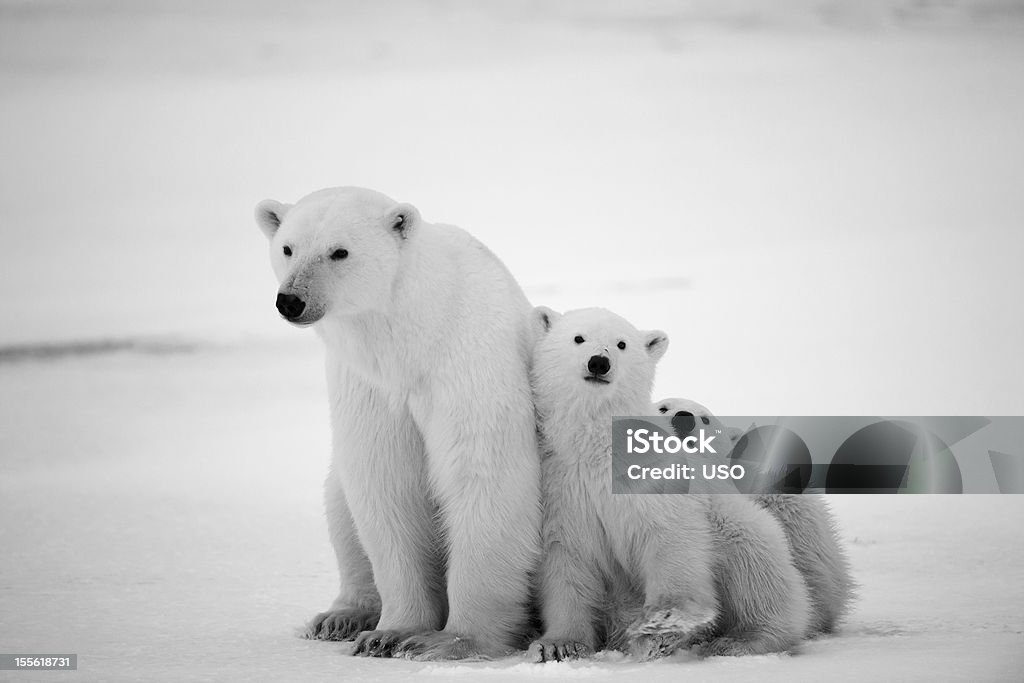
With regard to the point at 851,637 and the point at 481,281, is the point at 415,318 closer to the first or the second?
the point at 481,281

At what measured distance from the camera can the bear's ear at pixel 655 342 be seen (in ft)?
18.9

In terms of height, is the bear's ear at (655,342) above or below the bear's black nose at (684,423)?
above

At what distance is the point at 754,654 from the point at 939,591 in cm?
166

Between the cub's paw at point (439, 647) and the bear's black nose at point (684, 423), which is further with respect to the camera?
the bear's black nose at point (684, 423)

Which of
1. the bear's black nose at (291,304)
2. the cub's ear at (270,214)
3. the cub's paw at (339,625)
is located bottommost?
the cub's paw at (339,625)

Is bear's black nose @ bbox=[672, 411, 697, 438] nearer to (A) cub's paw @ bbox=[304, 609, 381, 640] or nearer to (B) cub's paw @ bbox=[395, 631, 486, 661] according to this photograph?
(B) cub's paw @ bbox=[395, 631, 486, 661]

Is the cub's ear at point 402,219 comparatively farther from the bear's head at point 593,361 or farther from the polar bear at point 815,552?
the polar bear at point 815,552

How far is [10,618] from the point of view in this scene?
20.1 feet

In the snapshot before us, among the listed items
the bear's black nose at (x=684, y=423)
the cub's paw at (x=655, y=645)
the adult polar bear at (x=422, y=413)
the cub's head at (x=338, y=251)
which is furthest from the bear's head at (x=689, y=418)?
the cub's head at (x=338, y=251)

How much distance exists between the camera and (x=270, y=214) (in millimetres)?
5625

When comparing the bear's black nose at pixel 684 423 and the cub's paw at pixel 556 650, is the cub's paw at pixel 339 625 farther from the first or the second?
the bear's black nose at pixel 684 423

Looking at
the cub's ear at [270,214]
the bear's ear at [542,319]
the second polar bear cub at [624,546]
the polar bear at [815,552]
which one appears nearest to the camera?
the second polar bear cub at [624,546]

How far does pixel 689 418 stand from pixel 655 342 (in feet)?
1.45

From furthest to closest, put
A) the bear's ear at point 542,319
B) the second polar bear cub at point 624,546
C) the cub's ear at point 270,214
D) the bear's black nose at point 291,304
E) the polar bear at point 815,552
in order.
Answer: the polar bear at point 815,552, the bear's ear at point 542,319, the cub's ear at point 270,214, the second polar bear cub at point 624,546, the bear's black nose at point 291,304
